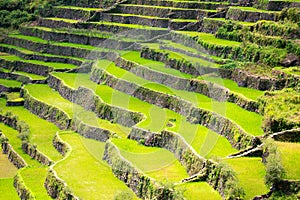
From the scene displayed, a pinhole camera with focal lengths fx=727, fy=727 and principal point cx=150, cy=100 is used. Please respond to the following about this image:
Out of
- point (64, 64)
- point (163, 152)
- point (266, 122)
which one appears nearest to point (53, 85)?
point (64, 64)

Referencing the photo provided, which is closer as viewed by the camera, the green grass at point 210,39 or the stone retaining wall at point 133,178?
the stone retaining wall at point 133,178

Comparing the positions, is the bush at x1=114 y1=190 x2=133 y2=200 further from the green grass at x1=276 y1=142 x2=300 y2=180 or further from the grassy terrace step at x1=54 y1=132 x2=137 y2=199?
the green grass at x1=276 y1=142 x2=300 y2=180

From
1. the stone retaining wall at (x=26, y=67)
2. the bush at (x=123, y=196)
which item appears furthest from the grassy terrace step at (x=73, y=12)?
the bush at (x=123, y=196)

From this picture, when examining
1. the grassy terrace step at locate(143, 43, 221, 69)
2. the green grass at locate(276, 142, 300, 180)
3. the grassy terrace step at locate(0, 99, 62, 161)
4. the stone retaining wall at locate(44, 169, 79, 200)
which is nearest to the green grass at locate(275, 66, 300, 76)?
the grassy terrace step at locate(143, 43, 221, 69)

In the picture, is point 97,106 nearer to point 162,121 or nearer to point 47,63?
point 162,121

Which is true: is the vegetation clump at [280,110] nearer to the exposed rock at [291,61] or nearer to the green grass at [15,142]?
the exposed rock at [291,61]

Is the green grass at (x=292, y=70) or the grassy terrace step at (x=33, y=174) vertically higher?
the green grass at (x=292, y=70)
